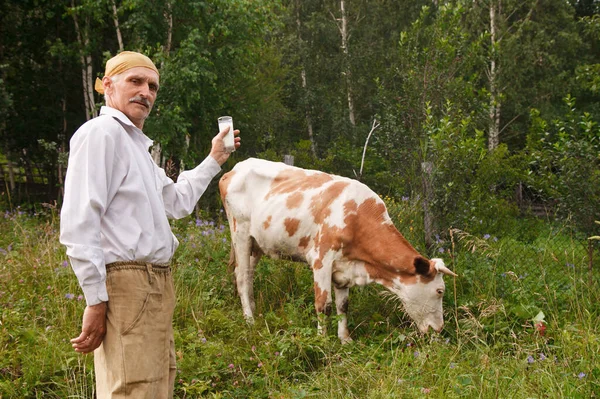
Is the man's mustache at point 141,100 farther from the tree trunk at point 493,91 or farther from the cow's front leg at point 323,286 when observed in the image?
the tree trunk at point 493,91

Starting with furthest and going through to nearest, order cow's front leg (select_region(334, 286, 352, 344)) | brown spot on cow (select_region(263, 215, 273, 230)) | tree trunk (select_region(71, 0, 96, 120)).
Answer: tree trunk (select_region(71, 0, 96, 120)), brown spot on cow (select_region(263, 215, 273, 230)), cow's front leg (select_region(334, 286, 352, 344))

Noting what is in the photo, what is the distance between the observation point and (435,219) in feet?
23.5

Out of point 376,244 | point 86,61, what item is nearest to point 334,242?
point 376,244

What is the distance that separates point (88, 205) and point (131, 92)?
2.08ft

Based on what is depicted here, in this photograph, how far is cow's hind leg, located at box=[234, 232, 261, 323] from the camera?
6.17m

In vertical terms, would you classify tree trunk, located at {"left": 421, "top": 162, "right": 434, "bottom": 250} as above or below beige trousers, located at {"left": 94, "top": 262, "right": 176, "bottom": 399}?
below

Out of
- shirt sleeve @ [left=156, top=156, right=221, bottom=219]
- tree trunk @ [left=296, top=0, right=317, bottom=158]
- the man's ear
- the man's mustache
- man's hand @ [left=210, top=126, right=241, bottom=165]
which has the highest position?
the man's ear

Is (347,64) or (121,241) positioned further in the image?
(347,64)

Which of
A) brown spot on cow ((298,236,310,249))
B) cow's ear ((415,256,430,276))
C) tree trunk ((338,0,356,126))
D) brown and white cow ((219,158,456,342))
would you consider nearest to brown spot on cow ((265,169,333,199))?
brown and white cow ((219,158,456,342))

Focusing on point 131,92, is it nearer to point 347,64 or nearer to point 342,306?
point 342,306

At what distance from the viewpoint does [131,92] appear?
2.66 meters

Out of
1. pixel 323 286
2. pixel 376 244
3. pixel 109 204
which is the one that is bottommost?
pixel 323 286

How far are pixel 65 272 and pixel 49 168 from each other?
12449mm

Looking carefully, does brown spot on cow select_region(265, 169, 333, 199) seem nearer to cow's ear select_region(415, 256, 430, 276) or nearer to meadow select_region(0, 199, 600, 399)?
meadow select_region(0, 199, 600, 399)
